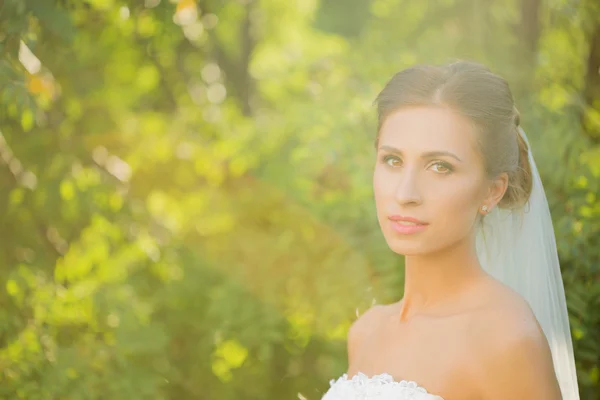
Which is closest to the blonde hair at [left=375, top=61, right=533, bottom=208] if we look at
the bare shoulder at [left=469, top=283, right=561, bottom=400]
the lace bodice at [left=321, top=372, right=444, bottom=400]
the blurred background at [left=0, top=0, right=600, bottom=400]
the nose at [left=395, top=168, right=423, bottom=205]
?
the nose at [left=395, top=168, right=423, bottom=205]

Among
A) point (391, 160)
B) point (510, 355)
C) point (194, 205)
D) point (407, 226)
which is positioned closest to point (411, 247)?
point (407, 226)

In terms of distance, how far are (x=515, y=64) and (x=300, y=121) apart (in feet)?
5.73

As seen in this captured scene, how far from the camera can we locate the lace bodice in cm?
231

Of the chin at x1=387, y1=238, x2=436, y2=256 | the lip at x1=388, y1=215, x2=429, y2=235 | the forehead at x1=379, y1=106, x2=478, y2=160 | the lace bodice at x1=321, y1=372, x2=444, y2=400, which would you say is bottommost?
the lace bodice at x1=321, y1=372, x2=444, y2=400

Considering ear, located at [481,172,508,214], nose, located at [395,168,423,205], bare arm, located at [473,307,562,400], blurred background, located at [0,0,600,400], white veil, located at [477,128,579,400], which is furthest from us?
blurred background, located at [0,0,600,400]

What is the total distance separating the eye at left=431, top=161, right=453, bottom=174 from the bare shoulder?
44cm

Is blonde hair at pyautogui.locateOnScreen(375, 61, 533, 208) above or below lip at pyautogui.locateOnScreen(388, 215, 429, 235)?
above

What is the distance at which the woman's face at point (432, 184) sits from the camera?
91.3 inches

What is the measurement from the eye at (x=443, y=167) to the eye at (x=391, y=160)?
14 cm

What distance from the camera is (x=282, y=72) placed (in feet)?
24.3

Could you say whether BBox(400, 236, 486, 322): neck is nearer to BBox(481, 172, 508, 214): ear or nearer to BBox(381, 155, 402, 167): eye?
BBox(481, 172, 508, 214): ear

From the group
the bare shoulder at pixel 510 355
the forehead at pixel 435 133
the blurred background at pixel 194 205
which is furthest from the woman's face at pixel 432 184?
the blurred background at pixel 194 205

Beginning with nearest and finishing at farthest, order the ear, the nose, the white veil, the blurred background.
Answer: the nose
the ear
the white veil
the blurred background

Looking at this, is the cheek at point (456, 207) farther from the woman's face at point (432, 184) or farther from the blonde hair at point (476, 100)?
the blonde hair at point (476, 100)
